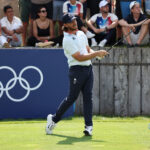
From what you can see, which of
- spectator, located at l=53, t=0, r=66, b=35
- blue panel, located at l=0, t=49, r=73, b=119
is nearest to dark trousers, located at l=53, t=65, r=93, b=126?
blue panel, located at l=0, t=49, r=73, b=119

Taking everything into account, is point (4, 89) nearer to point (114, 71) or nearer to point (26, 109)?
point (26, 109)

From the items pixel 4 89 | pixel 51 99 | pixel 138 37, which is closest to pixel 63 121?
pixel 51 99

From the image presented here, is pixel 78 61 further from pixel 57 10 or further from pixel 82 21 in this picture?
pixel 57 10

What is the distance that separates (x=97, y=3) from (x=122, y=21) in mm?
829

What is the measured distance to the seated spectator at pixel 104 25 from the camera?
13016 millimetres

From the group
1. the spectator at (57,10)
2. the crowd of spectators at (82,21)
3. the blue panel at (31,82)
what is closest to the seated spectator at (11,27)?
the crowd of spectators at (82,21)

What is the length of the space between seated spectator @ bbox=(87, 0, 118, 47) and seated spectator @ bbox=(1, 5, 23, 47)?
5.60 ft

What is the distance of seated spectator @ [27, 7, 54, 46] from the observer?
13258 millimetres

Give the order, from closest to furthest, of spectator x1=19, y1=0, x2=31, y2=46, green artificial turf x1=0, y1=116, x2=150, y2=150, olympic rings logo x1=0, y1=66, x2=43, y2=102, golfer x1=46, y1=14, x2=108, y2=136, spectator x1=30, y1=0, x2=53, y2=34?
green artificial turf x1=0, y1=116, x2=150, y2=150 → golfer x1=46, y1=14, x2=108, y2=136 → olympic rings logo x1=0, y1=66, x2=43, y2=102 → spectator x1=30, y1=0, x2=53, y2=34 → spectator x1=19, y1=0, x2=31, y2=46

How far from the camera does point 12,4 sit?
13.7 m

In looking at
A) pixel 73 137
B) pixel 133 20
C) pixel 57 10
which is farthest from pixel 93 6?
pixel 73 137

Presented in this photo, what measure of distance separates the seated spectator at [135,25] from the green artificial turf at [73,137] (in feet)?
9.52

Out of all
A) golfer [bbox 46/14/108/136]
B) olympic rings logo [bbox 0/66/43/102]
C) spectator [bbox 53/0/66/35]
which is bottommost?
olympic rings logo [bbox 0/66/43/102]

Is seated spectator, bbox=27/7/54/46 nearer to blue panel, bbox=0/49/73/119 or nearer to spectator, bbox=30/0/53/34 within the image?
spectator, bbox=30/0/53/34
